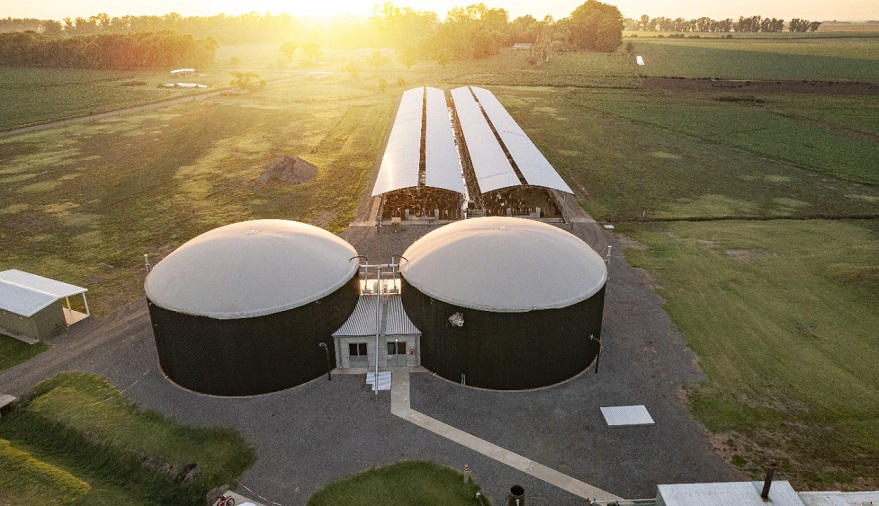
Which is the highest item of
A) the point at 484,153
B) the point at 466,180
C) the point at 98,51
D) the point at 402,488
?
the point at 98,51

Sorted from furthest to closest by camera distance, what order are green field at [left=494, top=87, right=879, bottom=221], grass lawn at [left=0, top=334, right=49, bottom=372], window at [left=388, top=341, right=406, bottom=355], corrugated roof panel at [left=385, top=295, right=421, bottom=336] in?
1. green field at [left=494, top=87, right=879, bottom=221]
2. grass lawn at [left=0, top=334, right=49, bottom=372]
3. window at [left=388, top=341, right=406, bottom=355]
4. corrugated roof panel at [left=385, top=295, right=421, bottom=336]

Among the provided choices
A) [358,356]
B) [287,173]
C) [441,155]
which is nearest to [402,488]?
[358,356]

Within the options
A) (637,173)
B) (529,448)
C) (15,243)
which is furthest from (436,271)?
(637,173)

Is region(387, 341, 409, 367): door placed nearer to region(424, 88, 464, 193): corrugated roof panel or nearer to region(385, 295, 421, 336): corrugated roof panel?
region(385, 295, 421, 336): corrugated roof panel

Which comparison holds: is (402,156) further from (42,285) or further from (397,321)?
(42,285)

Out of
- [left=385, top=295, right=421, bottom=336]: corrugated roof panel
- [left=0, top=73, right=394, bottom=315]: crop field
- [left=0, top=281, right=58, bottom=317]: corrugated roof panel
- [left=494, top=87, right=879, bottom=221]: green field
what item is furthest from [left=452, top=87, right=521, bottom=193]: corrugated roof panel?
[left=0, top=281, right=58, bottom=317]: corrugated roof panel

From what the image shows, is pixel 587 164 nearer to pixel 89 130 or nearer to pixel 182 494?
pixel 182 494

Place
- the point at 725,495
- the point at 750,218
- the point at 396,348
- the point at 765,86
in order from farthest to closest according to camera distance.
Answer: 1. the point at 765,86
2. the point at 750,218
3. the point at 396,348
4. the point at 725,495

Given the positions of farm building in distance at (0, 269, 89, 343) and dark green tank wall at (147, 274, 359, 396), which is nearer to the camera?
dark green tank wall at (147, 274, 359, 396)
